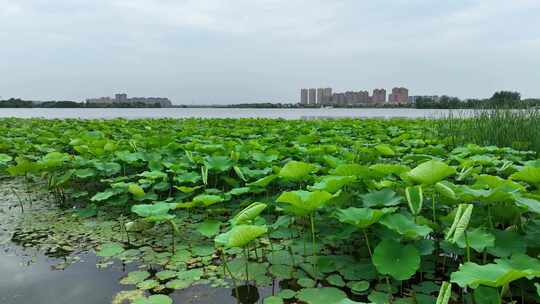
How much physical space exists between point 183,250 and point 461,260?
164 centimetres

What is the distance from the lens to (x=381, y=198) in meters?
2.17

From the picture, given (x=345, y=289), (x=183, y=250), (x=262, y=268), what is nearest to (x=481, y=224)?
(x=345, y=289)

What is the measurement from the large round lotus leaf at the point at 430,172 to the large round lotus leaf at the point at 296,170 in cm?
67

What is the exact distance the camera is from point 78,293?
203 cm

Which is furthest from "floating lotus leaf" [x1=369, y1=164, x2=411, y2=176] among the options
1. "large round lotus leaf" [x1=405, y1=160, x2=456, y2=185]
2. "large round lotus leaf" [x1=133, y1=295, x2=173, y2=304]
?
"large round lotus leaf" [x1=133, y1=295, x2=173, y2=304]

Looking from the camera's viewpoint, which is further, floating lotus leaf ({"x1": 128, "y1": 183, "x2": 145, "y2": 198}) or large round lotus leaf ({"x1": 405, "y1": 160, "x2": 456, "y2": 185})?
floating lotus leaf ({"x1": 128, "y1": 183, "x2": 145, "y2": 198})

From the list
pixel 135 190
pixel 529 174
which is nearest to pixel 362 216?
pixel 529 174

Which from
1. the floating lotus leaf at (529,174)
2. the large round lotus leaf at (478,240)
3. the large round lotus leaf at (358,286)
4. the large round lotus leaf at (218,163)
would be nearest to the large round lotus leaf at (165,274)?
the large round lotus leaf at (358,286)

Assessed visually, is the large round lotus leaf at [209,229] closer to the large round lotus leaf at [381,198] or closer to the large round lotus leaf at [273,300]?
the large round lotus leaf at [273,300]

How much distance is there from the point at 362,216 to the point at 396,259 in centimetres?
25

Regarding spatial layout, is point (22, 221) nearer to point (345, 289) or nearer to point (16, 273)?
point (16, 273)

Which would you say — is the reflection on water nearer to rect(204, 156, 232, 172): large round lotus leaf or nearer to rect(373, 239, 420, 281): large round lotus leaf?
rect(373, 239, 420, 281): large round lotus leaf

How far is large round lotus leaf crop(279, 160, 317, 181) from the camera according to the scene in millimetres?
2455

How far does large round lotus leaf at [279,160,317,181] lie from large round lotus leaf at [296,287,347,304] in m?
0.80
